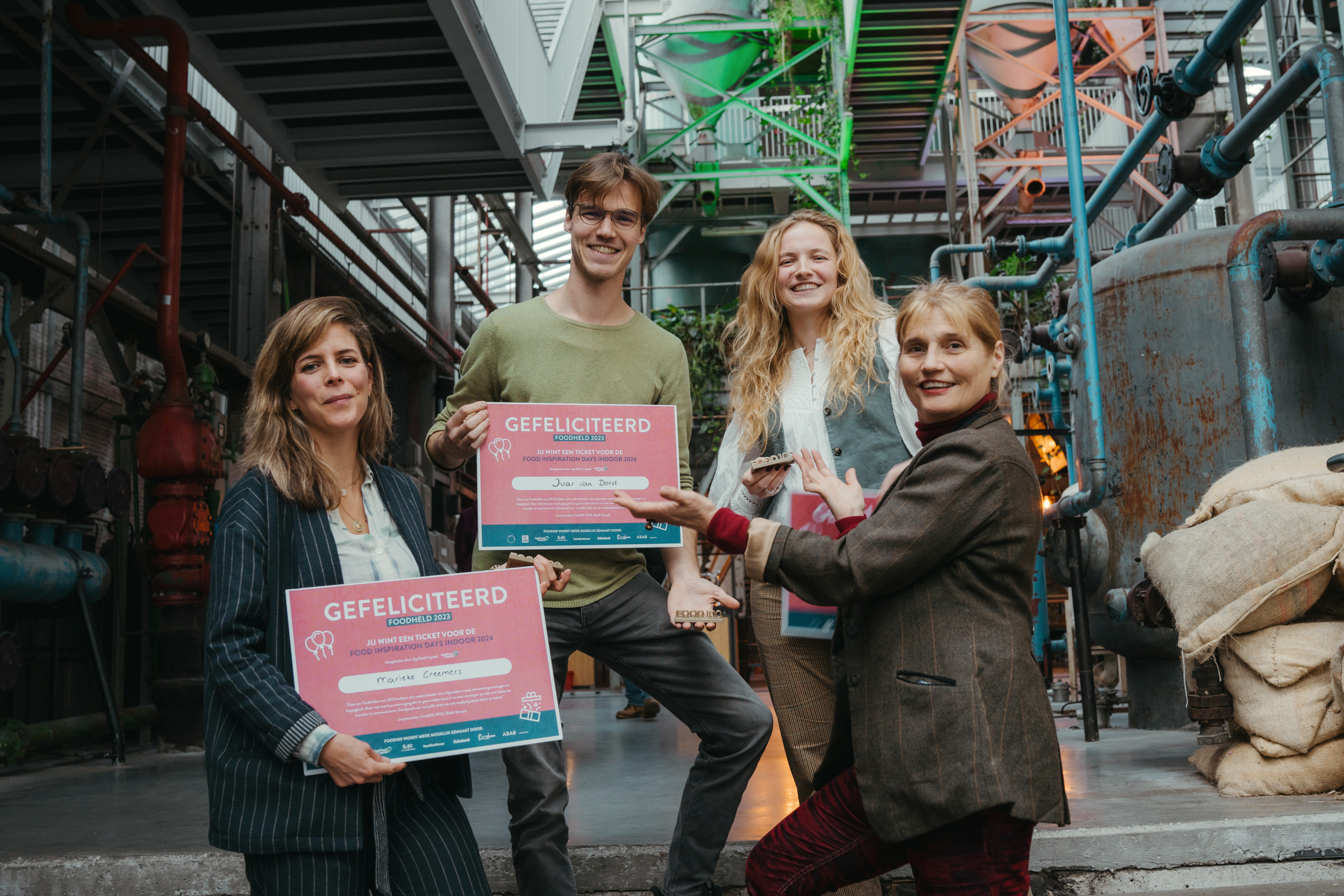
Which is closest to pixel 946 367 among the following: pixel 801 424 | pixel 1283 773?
pixel 801 424

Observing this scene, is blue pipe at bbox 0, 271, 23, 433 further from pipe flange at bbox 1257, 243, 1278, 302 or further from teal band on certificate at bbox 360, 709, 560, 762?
pipe flange at bbox 1257, 243, 1278, 302

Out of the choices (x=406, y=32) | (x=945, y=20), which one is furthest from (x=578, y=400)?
(x=945, y=20)

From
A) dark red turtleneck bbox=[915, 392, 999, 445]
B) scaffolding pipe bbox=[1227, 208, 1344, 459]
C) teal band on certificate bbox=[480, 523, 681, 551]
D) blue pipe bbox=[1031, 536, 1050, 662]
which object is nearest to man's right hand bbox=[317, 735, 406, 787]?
teal band on certificate bbox=[480, 523, 681, 551]

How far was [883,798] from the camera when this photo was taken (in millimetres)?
1754

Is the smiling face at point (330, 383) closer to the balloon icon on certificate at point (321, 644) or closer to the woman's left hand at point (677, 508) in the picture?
the balloon icon on certificate at point (321, 644)

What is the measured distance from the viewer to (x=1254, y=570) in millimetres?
3234

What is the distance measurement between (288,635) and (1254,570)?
290cm

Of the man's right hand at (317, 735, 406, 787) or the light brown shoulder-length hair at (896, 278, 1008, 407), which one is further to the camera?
the light brown shoulder-length hair at (896, 278, 1008, 407)

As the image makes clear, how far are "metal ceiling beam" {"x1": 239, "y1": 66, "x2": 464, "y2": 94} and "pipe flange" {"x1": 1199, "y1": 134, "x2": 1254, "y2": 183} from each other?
161 inches

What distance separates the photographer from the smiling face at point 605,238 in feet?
8.13

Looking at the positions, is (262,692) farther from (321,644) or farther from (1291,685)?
(1291,685)

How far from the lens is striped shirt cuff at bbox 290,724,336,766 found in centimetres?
174

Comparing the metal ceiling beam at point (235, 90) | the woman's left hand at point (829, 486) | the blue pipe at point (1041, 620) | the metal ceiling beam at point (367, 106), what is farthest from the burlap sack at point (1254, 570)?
the metal ceiling beam at point (235, 90)

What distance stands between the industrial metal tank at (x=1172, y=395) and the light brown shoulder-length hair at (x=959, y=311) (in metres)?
3.43
